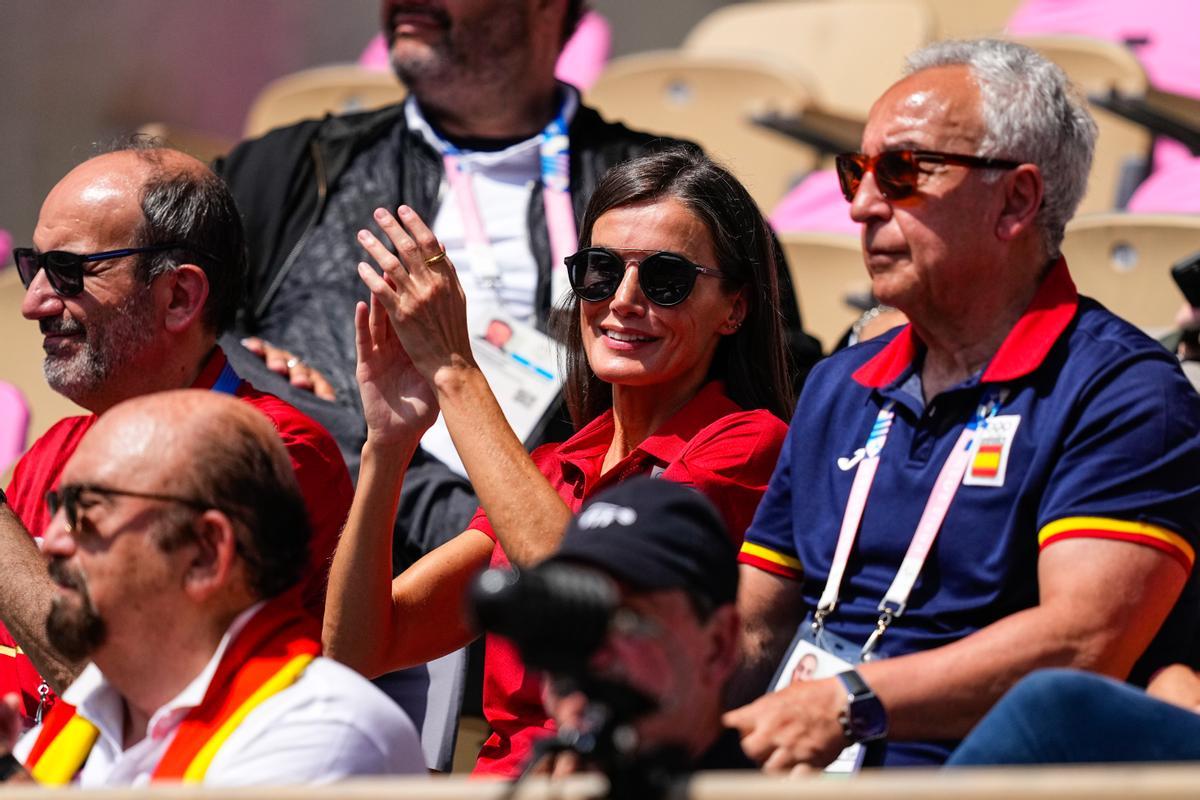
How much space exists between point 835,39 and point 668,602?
5.08m

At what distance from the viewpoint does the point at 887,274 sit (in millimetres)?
2439

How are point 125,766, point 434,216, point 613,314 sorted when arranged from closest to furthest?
point 125,766, point 613,314, point 434,216

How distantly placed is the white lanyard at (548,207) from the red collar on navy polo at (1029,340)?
53.7 inches

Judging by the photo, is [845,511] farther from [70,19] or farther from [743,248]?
[70,19]

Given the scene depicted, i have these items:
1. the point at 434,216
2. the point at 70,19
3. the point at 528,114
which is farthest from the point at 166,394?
the point at 70,19

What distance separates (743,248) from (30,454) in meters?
1.31


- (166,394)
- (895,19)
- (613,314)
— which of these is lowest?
(895,19)

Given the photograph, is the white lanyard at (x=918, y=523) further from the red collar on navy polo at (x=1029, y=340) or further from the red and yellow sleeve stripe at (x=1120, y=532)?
the red and yellow sleeve stripe at (x=1120, y=532)

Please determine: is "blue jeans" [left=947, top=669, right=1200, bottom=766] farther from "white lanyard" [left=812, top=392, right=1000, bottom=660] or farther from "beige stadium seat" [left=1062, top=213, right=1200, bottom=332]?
"beige stadium seat" [left=1062, top=213, right=1200, bottom=332]

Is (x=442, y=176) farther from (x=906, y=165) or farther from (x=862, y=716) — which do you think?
(x=862, y=716)

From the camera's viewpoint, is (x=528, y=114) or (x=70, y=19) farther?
(x=70, y=19)

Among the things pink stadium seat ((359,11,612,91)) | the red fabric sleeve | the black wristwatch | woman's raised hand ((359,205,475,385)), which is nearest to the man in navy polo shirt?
the black wristwatch

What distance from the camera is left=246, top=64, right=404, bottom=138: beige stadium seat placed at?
18.8 feet

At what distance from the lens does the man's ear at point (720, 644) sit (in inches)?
68.6
